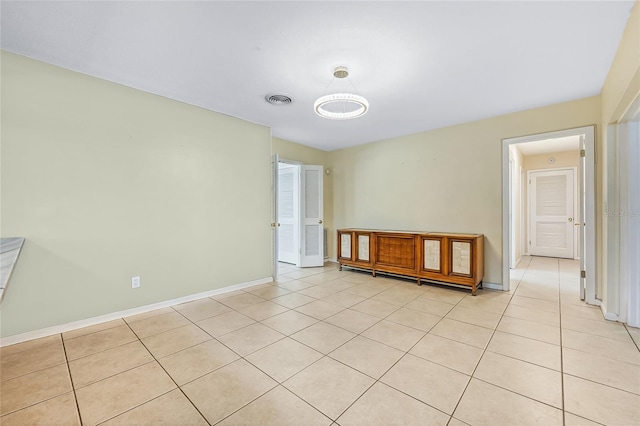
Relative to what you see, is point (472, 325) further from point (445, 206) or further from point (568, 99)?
point (568, 99)

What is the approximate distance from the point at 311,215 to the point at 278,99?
8.53ft

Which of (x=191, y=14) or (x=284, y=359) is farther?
(x=284, y=359)

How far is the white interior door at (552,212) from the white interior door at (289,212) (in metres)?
5.99

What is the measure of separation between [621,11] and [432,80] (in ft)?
4.31

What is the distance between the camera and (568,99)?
3219 millimetres

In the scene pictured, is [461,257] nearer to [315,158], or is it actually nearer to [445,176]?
[445,176]

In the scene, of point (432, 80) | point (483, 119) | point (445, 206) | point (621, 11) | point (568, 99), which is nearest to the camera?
point (621, 11)

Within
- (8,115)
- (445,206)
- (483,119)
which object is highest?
(483,119)

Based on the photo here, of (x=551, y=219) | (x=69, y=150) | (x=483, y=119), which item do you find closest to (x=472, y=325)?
(x=483, y=119)

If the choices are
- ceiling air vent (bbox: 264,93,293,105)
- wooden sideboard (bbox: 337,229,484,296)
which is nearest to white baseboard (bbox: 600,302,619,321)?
wooden sideboard (bbox: 337,229,484,296)

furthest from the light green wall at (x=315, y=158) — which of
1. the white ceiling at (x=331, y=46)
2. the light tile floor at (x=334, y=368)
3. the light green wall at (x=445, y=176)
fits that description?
the light tile floor at (x=334, y=368)

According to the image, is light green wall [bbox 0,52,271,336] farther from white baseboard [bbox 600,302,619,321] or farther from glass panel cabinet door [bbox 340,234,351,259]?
white baseboard [bbox 600,302,619,321]

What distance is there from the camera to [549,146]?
18.5 ft

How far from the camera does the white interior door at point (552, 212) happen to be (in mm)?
6113
